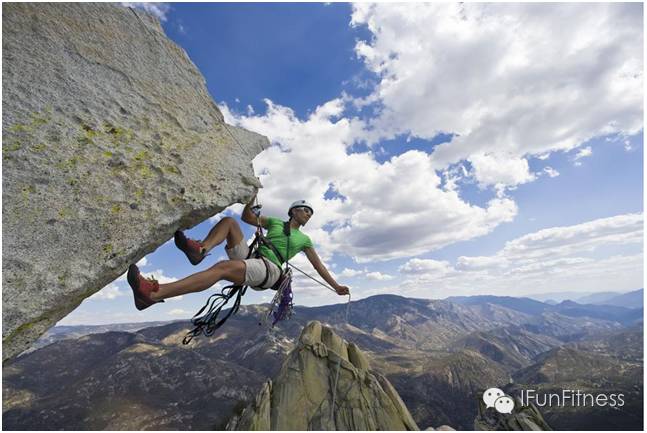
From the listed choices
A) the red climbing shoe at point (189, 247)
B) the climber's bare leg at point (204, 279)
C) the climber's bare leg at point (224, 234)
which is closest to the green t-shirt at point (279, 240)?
the climber's bare leg at point (224, 234)

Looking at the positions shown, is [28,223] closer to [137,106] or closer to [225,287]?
[137,106]

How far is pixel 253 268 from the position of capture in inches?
260

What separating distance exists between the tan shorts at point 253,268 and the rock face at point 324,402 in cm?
1176

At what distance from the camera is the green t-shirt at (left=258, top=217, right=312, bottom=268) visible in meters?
7.48

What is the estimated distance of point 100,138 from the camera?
5176mm

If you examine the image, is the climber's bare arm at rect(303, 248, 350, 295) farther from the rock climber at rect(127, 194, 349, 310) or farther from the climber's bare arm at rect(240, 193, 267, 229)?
the climber's bare arm at rect(240, 193, 267, 229)

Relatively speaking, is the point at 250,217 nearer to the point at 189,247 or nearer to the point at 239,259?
the point at 239,259

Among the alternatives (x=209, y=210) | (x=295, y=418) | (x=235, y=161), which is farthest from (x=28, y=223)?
(x=295, y=418)

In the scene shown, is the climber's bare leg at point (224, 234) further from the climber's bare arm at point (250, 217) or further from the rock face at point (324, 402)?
the rock face at point (324, 402)

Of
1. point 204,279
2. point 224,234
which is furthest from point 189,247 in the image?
point 224,234

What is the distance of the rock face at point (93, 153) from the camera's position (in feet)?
13.1

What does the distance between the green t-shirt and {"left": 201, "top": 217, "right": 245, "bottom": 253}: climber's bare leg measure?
2.88ft

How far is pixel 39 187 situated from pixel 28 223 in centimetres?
53

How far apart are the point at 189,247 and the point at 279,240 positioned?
242 cm
